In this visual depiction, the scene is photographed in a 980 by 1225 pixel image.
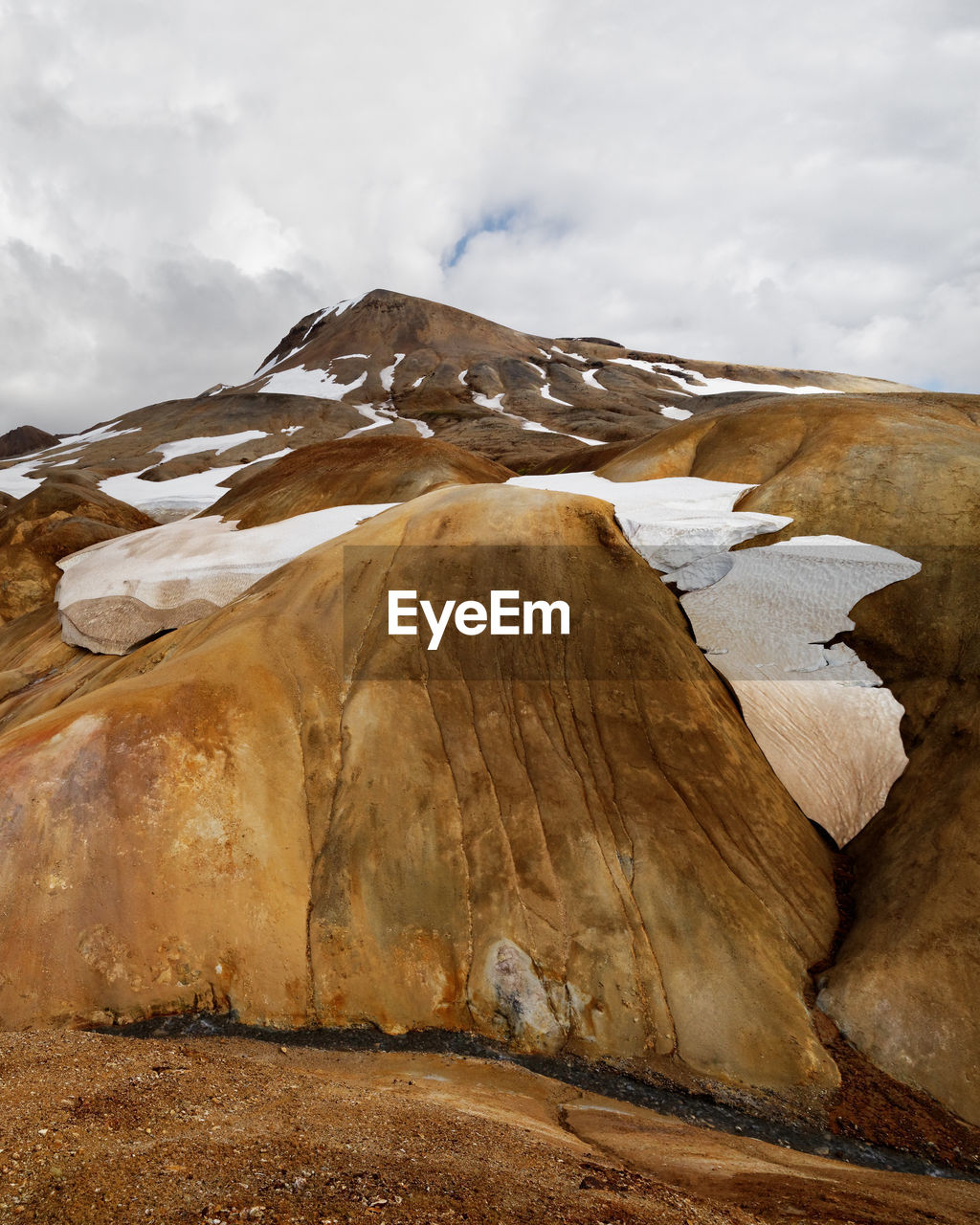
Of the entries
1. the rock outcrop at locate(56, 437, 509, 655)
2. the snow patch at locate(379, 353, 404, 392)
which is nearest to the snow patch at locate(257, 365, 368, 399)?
the snow patch at locate(379, 353, 404, 392)

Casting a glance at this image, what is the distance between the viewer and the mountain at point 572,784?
348 inches

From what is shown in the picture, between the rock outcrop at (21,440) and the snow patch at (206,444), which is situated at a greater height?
the rock outcrop at (21,440)

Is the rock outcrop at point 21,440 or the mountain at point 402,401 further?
the rock outcrop at point 21,440

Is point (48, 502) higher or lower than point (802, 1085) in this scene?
higher

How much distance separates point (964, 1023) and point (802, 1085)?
7.31 ft

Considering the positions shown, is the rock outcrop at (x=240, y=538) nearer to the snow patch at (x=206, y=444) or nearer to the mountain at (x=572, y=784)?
the mountain at (x=572, y=784)

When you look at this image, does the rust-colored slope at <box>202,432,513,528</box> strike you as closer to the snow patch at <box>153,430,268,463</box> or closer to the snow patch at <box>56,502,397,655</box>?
the snow patch at <box>56,502,397,655</box>

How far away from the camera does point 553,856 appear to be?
33.5 feet

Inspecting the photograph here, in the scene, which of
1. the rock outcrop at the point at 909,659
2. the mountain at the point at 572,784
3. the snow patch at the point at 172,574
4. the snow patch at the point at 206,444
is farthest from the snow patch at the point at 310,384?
the rock outcrop at the point at 909,659

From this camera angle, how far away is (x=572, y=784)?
36.0ft

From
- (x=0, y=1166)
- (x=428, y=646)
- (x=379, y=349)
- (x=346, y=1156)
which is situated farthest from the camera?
(x=379, y=349)

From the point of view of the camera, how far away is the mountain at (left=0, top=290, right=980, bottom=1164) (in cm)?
884

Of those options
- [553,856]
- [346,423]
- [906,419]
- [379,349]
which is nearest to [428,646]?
[553,856]

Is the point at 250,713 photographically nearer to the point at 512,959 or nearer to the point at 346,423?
the point at 512,959
